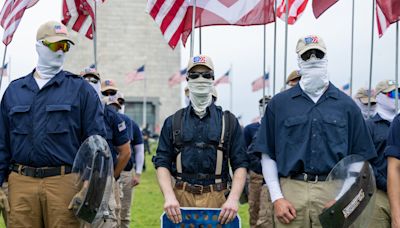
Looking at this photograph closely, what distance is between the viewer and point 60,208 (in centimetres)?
580

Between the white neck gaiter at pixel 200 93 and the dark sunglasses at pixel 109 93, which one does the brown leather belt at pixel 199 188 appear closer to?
the white neck gaiter at pixel 200 93

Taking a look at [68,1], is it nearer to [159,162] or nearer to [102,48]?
[159,162]

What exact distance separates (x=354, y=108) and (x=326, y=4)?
339cm

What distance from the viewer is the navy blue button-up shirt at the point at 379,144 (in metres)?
6.75

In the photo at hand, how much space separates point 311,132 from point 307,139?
62 millimetres

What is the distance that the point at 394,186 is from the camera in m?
5.70

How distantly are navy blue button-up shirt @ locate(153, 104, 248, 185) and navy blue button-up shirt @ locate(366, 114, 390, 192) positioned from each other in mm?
1311

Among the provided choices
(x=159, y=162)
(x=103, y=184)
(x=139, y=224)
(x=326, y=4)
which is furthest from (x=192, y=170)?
(x=139, y=224)

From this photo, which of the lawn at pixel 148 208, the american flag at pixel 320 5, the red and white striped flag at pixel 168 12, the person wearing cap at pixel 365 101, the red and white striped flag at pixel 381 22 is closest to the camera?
the red and white striped flag at pixel 168 12

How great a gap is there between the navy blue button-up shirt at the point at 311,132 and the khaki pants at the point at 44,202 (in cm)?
149

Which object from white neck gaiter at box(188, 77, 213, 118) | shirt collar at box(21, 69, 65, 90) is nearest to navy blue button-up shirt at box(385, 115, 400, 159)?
white neck gaiter at box(188, 77, 213, 118)

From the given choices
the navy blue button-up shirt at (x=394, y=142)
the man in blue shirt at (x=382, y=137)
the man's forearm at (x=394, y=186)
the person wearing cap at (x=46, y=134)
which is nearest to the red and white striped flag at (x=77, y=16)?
the person wearing cap at (x=46, y=134)

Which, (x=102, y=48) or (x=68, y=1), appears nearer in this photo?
(x=68, y=1)

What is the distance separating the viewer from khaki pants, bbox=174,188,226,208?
5.98m
